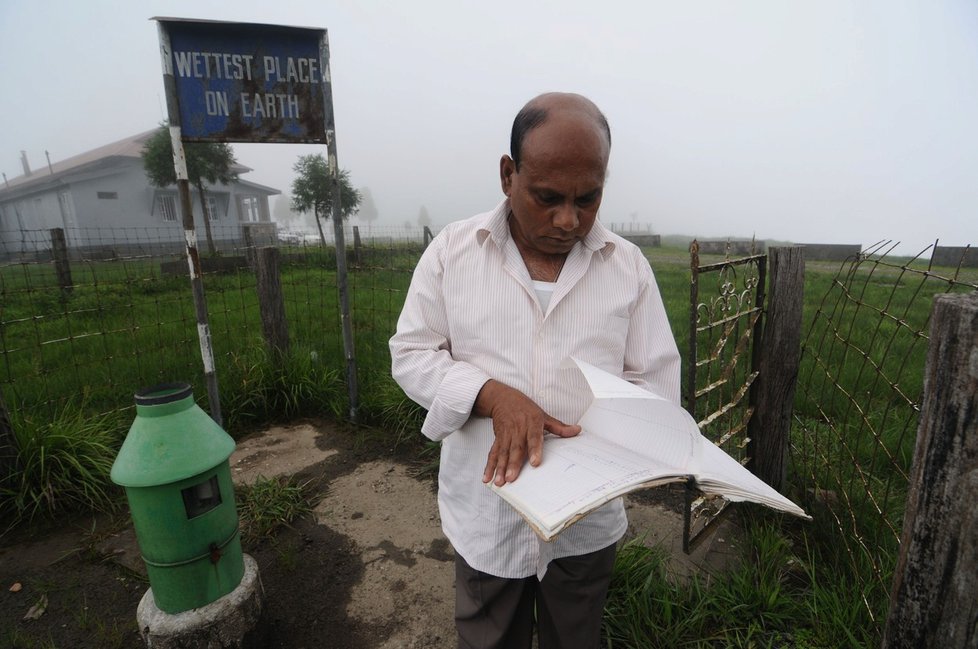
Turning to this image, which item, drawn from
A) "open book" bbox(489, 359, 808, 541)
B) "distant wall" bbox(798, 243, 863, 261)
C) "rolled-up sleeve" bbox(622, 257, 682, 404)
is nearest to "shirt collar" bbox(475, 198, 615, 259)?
"rolled-up sleeve" bbox(622, 257, 682, 404)

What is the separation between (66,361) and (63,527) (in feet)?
7.20

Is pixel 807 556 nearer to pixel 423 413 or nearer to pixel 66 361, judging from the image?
pixel 423 413

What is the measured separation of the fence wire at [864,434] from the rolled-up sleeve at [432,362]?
3.41ft

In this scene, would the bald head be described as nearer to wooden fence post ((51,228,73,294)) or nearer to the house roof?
wooden fence post ((51,228,73,294))

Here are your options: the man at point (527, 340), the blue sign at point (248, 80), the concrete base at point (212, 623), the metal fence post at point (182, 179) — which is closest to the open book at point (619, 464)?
the man at point (527, 340)

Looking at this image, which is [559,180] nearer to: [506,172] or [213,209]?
[506,172]

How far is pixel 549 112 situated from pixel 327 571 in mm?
2373

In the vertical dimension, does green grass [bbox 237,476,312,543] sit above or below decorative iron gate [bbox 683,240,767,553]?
below

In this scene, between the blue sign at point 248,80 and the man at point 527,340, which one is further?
the blue sign at point 248,80

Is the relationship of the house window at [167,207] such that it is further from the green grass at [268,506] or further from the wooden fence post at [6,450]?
the green grass at [268,506]

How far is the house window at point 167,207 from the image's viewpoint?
27.3m

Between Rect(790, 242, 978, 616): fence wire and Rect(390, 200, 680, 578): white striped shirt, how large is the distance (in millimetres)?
702

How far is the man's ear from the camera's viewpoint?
1.31 m

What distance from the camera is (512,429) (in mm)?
1098
